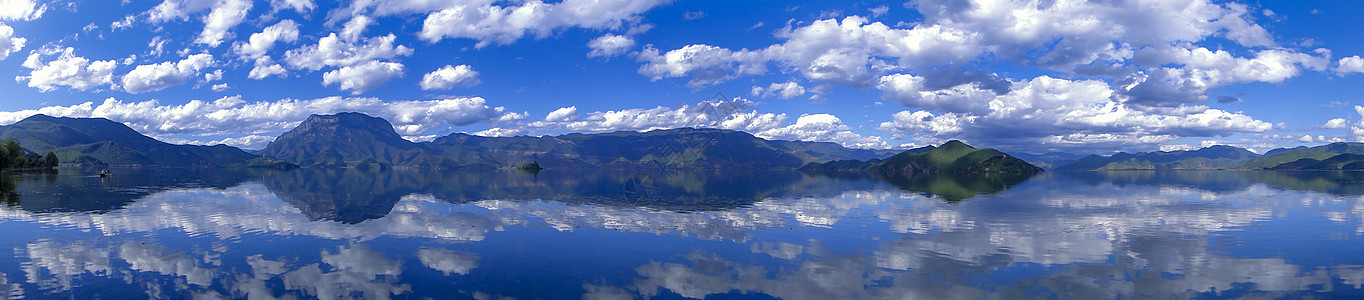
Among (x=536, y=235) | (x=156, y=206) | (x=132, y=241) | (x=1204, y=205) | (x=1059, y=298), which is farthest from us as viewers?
(x=1204, y=205)

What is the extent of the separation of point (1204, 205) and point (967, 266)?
80.1 meters

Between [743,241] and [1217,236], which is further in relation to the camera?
[1217,236]

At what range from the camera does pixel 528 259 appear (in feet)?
128

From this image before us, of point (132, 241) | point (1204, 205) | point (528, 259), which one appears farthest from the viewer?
point (1204, 205)

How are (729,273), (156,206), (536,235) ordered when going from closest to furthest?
(729,273) → (536,235) → (156,206)

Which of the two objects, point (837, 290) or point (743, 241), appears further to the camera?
point (743, 241)

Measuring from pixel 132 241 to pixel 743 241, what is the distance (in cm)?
4494

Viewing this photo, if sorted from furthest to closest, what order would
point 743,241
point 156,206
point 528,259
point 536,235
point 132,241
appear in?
point 156,206 → point 536,235 → point 743,241 → point 132,241 → point 528,259

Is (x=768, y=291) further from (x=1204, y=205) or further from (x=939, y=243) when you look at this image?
(x=1204, y=205)

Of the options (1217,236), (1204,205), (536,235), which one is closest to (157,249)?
(536,235)

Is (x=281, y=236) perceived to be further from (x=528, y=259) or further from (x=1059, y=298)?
(x=1059, y=298)

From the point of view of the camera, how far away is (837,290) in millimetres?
30484

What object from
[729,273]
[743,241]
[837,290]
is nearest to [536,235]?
[743,241]

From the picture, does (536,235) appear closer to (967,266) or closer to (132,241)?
(132,241)
